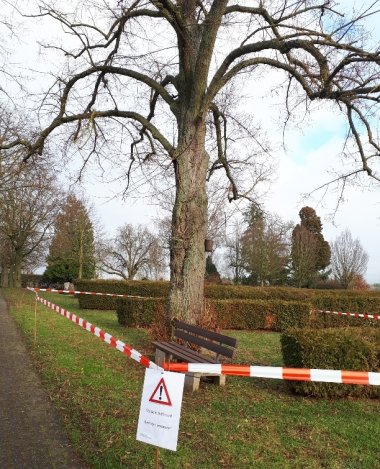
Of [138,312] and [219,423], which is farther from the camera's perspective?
[138,312]

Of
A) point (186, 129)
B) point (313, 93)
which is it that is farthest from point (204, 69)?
point (313, 93)

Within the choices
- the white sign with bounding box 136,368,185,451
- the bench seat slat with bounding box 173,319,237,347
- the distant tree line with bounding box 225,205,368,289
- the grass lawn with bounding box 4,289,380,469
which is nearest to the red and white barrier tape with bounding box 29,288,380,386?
the white sign with bounding box 136,368,185,451

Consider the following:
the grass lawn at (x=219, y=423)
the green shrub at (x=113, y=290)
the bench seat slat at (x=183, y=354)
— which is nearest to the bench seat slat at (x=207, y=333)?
the bench seat slat at (x=183, y=354)

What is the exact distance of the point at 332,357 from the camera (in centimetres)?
668

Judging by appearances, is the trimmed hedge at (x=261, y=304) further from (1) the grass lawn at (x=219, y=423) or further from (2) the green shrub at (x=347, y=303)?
(1) the grass lawn at (x=219, y=423)

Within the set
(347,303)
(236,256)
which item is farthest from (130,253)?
(347,303)

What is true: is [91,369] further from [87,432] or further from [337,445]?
[337,445]

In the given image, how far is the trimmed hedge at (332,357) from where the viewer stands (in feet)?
21.6

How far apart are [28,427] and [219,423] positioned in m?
2.05

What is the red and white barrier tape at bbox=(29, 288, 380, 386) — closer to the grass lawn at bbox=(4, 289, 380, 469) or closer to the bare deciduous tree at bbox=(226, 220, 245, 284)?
the grass lawn at bbox=(4, 289, 380, 469)

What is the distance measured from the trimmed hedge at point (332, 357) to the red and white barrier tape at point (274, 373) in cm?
227

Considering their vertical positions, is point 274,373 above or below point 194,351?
above

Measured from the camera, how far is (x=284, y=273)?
46.3 meters

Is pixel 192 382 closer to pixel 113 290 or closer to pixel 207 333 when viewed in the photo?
pixel 207 333
